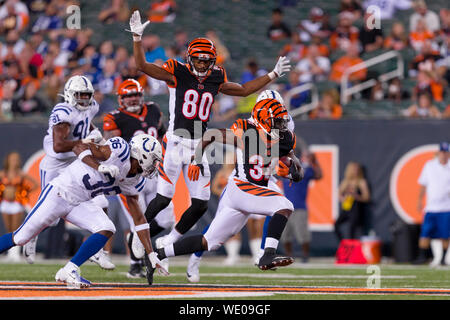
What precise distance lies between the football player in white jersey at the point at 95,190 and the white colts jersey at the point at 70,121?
3.56ft

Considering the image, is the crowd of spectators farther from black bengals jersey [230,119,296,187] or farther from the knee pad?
black bengals jersey [230,119,296,187]

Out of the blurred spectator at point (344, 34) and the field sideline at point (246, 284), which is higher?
the blurred spectator at point (344, 34)

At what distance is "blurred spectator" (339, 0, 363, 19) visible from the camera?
17781mm

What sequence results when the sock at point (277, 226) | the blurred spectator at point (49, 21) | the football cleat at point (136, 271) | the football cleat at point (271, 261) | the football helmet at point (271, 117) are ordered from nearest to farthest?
the football cleat at point (271, 261) < the sock at point (277, 226) < the football helmet at point (271, 117) < the football cleat at point (136, 271) < the blurred spectator at point (49, 21)

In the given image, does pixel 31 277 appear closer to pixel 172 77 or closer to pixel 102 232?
pixel 102 232

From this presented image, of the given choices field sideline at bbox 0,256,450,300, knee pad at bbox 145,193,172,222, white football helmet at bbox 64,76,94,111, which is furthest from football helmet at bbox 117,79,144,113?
field sideline at bbox 0,256,450,300

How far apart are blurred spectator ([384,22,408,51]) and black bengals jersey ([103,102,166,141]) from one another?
7573 millimetres

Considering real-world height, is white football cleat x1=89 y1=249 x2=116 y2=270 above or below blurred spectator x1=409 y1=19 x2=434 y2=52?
below

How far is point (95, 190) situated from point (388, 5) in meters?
11.2

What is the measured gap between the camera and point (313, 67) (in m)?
16.6

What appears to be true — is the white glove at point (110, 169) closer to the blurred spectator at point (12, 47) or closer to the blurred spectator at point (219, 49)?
the blurred spectator at point (219, 49)

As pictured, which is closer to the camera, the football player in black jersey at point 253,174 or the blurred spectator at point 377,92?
the football player in black jersey at point 253,174

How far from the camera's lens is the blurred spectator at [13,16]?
64.7ft

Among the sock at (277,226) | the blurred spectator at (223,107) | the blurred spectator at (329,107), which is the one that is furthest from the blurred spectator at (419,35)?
the sock at (277,226)
